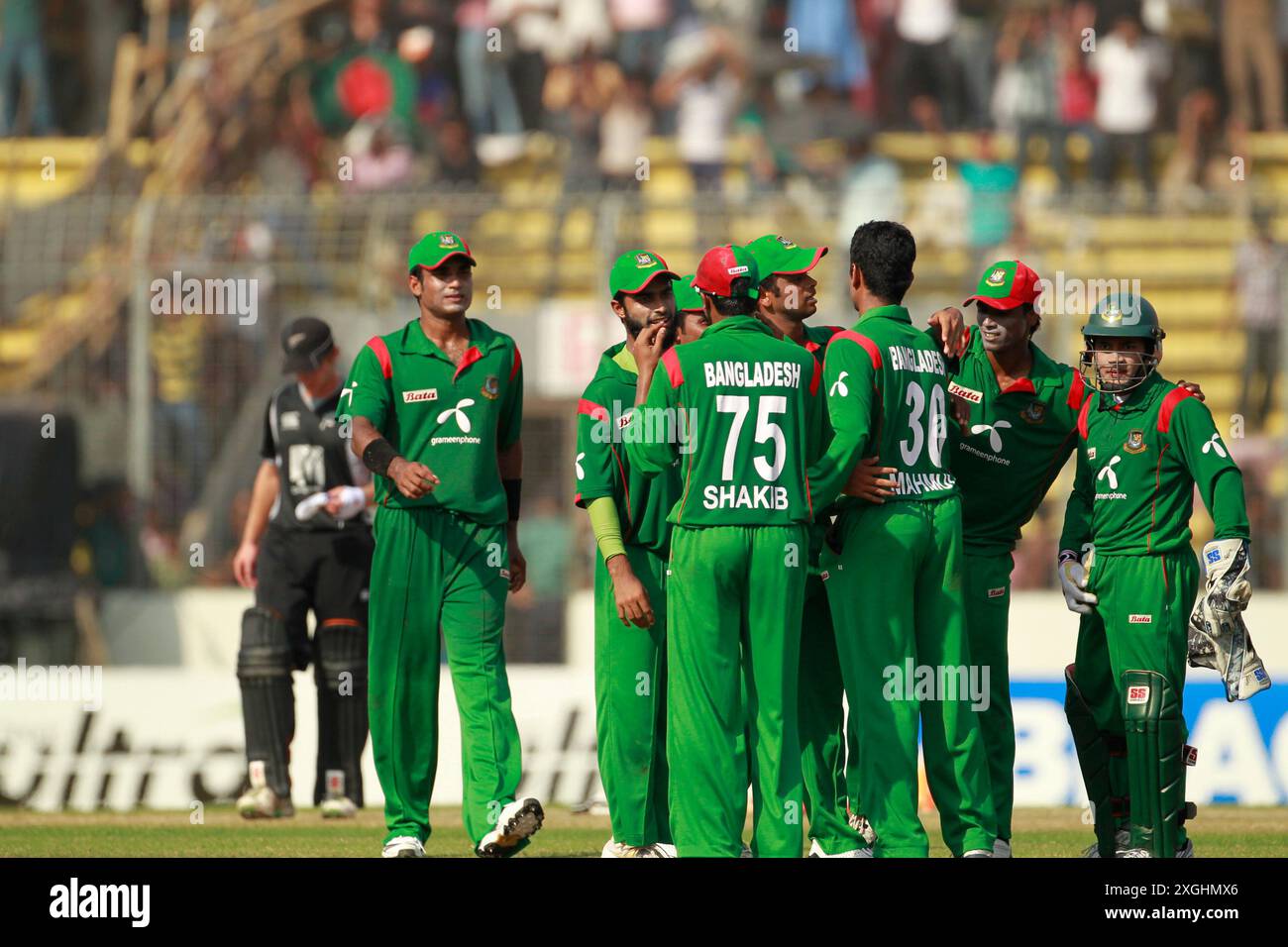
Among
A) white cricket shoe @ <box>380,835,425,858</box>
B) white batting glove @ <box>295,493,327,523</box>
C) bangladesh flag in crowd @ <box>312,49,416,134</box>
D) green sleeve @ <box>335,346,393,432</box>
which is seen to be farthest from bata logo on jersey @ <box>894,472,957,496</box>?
bangladesh flag in crowd @ <box>312,49,416,134</box>

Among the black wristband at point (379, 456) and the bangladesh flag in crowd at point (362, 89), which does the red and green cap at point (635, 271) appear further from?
the bangladesh flag in crowd at point (362, 89)

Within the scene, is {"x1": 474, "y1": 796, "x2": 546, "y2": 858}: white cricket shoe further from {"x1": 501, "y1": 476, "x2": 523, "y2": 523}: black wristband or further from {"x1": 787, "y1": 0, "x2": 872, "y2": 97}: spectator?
{"x1": 787, "y1": 0, "x2": 872, "y2": 97}: spectator

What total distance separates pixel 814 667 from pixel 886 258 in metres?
1.83

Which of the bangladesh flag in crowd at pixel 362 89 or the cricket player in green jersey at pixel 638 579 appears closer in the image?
the cricket player in green jersey at pixel 638 579

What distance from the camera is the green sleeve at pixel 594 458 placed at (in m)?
9.01

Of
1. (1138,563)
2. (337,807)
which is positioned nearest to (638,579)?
(1138,563)

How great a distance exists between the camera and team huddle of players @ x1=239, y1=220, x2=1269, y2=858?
27.0 feet

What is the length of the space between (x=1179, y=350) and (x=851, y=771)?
10003mm

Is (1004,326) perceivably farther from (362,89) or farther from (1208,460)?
(362,89)

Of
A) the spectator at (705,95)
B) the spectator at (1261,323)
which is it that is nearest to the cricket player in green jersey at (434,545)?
the spectator at (1261,323)

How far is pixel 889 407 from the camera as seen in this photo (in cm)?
855

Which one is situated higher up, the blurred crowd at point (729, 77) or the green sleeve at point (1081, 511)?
the blurred crowd at point (729, 77)

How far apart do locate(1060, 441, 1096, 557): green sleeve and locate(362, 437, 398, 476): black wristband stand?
2.91 metres

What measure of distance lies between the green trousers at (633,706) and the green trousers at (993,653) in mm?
1357
